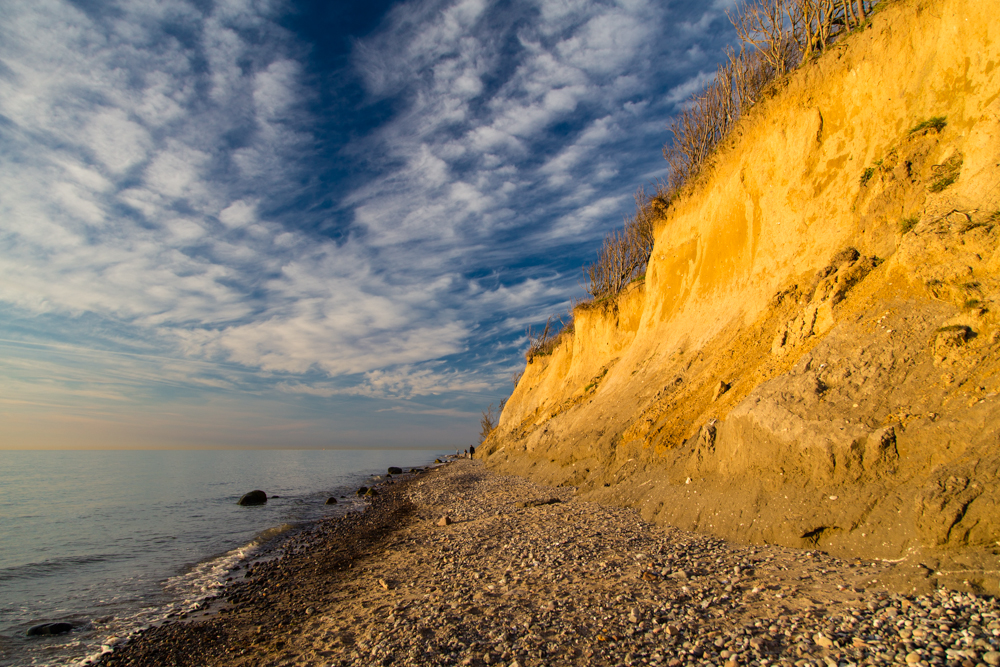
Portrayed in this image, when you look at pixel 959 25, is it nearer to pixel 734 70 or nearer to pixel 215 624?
pixel 734 70

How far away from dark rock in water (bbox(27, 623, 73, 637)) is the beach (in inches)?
84.2

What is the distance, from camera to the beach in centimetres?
427

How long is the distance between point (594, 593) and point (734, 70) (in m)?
19.8

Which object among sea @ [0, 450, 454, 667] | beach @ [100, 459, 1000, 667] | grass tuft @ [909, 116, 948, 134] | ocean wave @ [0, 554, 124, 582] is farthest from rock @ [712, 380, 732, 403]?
ocean wave @ [0, 554, 124, 582]

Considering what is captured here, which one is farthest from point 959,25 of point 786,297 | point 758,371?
point 758,371

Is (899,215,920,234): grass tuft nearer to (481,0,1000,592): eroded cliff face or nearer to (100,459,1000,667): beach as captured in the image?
(481,0,1000,592): eroded cliff face

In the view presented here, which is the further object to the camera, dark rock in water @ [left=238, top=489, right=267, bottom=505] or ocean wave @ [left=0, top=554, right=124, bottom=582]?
dark rock in water @ [left=238, top=489, right=267, bottom=505]

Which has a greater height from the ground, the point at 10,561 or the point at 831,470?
the point at 831,470

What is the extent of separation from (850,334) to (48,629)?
55.4 feet

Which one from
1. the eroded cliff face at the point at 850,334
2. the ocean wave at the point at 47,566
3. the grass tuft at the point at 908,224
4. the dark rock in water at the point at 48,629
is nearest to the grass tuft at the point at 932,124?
the eroded cliff face at the point at 850,334

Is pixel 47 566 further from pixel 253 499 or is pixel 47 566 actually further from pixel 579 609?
pixel 579 609

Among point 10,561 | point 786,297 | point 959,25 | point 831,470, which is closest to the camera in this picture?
point 831,470

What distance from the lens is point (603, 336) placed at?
1039 inches

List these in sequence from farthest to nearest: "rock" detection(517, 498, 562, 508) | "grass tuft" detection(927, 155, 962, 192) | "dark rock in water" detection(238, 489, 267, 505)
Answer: "dark rock in water" detection(238, 489, 267, 505) → "rock" detection(517, 498, 562, 508) → "grass tuft" detection(927, 155, 962, 192)
